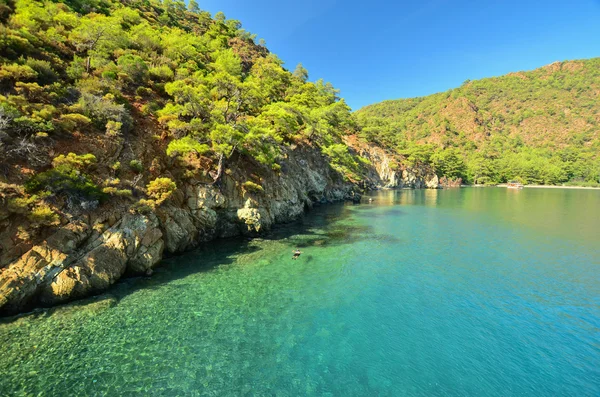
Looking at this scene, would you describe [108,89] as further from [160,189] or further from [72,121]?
[160,189]

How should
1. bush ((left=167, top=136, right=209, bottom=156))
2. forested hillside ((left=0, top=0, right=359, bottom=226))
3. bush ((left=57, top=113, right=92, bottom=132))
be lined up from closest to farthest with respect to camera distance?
1. forested hillside ((left=0, top=0, right=359, bottom=226))
2. bush ((left=57, top=113, right=92, bottom=132))
3. bush ((left=167, top=136, right=209, bottom=156))

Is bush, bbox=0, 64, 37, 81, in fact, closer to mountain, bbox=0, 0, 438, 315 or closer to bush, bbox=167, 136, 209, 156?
mountain, bbox=0, 0, 438, 315

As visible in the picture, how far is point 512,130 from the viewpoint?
165 m

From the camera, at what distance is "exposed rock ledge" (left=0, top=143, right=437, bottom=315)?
11.9m

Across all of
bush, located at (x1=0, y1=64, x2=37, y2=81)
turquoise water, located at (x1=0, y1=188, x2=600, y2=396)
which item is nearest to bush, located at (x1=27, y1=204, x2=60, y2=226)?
turquoise water, located at (x1=0, y1=188, x2=600, y2=396)

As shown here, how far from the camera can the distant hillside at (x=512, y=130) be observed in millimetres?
114750

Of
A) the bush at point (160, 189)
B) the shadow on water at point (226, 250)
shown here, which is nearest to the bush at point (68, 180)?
the bush at point (160, 189)

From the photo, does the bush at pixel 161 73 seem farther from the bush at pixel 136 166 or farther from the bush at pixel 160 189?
the bush at pixel 160 189

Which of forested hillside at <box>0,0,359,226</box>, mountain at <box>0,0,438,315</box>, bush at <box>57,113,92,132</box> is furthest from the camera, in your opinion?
bush at <box>57,113,92,132</box>

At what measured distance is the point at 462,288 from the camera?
15.8 meters

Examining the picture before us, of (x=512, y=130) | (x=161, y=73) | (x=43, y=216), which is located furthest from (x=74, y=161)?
(x=512, y=130)

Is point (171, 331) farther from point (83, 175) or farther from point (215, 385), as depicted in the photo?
point (83, 175)

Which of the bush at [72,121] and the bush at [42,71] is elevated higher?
the bush at [42,71]

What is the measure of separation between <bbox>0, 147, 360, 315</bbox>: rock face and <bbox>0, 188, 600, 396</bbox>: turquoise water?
942 mm
